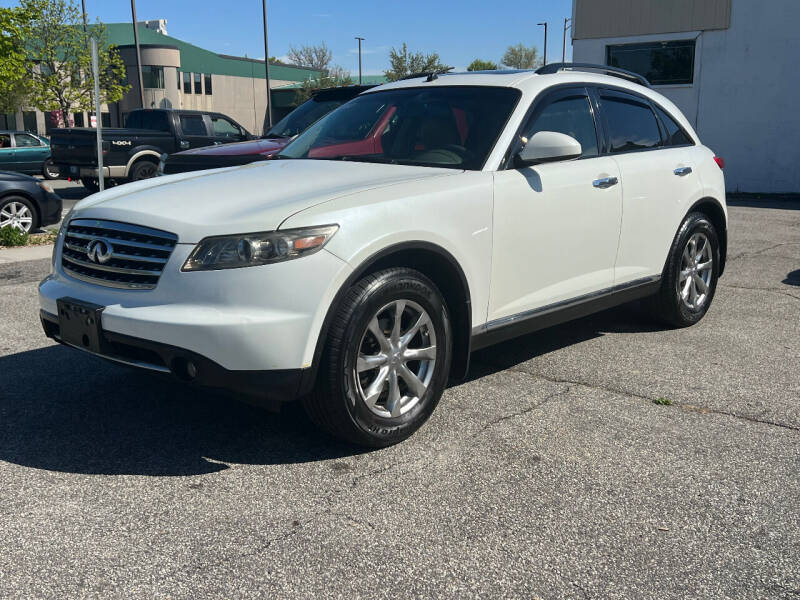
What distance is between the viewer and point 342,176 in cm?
418

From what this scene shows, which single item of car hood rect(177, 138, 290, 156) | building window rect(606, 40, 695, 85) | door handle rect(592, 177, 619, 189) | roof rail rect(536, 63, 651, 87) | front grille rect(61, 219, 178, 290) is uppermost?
building window rect(606, 40, 695, 85)

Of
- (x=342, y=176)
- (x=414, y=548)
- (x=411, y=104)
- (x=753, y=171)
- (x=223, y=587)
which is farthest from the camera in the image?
(x=753, y=171)

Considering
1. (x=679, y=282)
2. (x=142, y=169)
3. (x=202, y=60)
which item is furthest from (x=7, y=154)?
(x=202, y=60)

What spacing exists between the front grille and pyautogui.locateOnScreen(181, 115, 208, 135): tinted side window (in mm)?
14475

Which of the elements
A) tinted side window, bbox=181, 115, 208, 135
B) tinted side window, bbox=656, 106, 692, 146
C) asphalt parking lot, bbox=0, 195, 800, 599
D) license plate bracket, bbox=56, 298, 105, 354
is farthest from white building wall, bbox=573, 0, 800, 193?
license plate bracket, bbox=56, 298, 105, 354

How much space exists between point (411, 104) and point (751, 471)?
2.86 metres

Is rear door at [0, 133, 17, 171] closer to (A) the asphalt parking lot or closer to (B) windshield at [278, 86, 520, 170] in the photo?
(A) the asphalt parking lot

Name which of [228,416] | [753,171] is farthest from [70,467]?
[753,171]

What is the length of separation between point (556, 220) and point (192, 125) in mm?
14844

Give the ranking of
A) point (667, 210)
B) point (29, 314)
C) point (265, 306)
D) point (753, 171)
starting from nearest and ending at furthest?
point (265, 306) < point (667, 210) < point (29, 314) < point (753, 171)

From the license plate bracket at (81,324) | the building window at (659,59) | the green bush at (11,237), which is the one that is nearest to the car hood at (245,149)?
the green bush at (11,237)

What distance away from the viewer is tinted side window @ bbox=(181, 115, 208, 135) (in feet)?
58.4

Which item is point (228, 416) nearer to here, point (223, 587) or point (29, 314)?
point (223, 587)

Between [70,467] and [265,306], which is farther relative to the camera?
[70,467]
